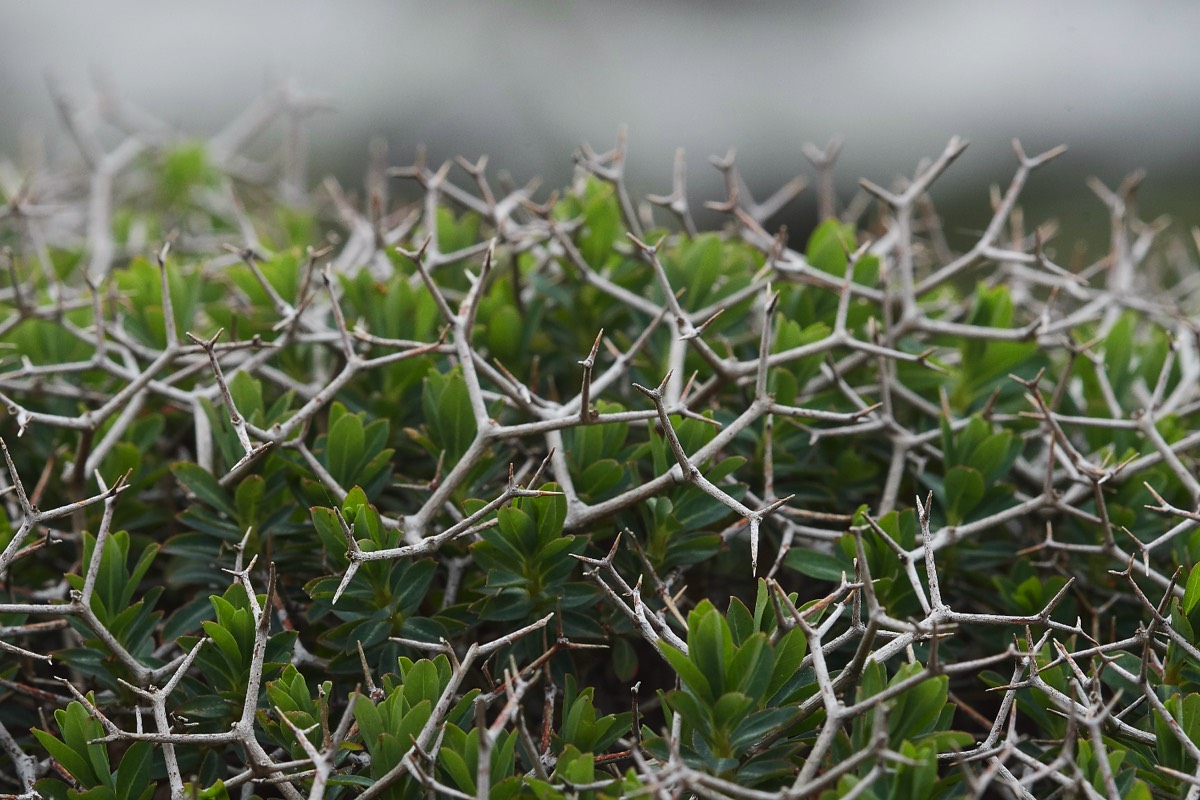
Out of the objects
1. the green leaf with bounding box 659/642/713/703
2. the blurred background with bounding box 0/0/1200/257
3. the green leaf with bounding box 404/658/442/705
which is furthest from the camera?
the blurred background with bounding box 0/0/1200/257

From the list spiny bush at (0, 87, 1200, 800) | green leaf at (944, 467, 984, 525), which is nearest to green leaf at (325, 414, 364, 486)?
spiny bush at (0, 87, 1200, 800)

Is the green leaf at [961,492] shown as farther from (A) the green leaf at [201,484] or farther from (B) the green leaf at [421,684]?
(A) the green leaf at [201,484]

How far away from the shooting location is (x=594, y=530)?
1.61 m

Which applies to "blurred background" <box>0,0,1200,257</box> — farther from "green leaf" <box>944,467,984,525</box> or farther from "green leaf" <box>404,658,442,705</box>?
"green leaf" <box>404,658,442,705</box>

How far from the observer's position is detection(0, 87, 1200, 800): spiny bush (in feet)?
4.19

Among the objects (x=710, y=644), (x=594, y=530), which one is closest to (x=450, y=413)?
(x=594, y=530)

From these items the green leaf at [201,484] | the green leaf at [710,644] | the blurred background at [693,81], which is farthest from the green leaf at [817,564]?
the blurred background at [693,81]

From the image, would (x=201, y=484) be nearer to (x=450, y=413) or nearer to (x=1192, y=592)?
(x=450, y=413)

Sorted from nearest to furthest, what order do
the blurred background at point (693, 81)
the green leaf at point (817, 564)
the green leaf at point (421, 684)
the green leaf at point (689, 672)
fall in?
the green leaf at point (689, 672)
the green leaf at point (421, 684)
the green leaf at point (817, 564)
the blurred background at point (693, 81)

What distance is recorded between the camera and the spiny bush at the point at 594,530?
128 cm

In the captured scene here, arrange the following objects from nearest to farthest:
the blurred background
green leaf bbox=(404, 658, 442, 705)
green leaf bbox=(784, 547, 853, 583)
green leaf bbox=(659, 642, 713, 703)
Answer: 1. green leaf bbox=(659, 642, 713, 703)
2. green leaf bbox=(404, 658, 442, 705)
3. green leaf bbox=(784, 547, 853, 583)
4. the blurred background

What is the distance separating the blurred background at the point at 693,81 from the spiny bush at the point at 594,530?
23.1 ft

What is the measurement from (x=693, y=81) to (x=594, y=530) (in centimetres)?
1120

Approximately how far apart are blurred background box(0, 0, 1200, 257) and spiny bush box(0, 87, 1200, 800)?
→ 7029 millimetres
